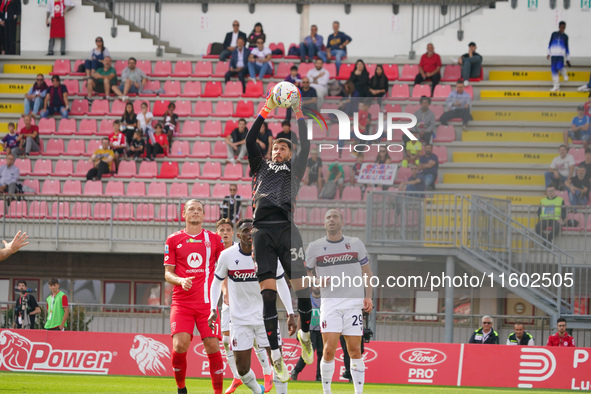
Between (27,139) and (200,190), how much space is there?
4.65m

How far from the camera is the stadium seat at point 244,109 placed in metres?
22.9

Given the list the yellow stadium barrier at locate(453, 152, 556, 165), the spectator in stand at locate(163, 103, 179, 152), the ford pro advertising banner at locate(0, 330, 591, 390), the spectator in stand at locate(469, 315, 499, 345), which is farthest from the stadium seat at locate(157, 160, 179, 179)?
the spectator in stand at locate(469, 315, 499, 345)

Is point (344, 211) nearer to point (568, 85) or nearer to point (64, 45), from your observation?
point (568, 85)

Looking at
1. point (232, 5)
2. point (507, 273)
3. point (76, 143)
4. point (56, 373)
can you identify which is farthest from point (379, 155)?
point (232, 5)

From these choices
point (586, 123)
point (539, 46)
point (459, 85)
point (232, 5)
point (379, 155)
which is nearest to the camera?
point (379, 155)

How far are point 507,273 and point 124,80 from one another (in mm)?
11708

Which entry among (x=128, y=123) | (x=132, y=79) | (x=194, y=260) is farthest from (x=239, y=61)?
(x=194, y=260)

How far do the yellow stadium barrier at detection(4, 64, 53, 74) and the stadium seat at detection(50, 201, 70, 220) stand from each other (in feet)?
22.1

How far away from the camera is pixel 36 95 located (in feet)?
77.3

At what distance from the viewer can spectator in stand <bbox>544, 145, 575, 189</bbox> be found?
16.5 m

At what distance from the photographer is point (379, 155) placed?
13.0 meters

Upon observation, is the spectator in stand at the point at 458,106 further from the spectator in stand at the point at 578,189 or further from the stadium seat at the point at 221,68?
the stadium seat at the point at 221,68

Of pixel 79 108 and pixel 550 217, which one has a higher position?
pixel 79 108

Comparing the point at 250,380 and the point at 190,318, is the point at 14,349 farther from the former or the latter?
the point at 250,380
